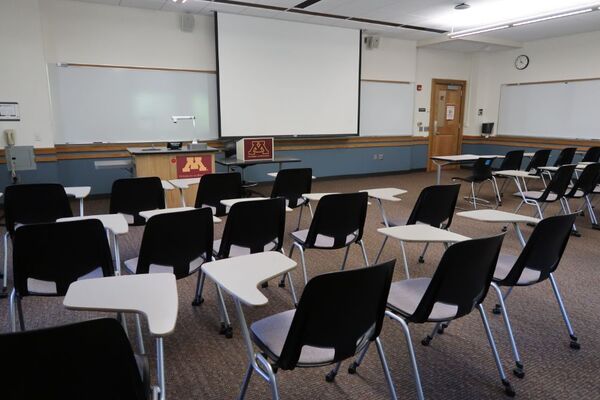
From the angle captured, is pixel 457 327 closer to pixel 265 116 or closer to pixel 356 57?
pixel 265 116

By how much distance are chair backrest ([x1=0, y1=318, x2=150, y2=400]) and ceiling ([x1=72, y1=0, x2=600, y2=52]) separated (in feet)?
20.3

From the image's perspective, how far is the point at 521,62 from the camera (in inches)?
374

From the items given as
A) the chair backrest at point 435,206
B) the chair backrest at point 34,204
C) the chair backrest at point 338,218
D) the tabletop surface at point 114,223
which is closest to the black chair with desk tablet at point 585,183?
the chair backrest at point 435,206

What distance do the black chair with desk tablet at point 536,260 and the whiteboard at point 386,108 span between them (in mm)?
6849

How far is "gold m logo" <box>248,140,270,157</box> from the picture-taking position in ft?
20.7

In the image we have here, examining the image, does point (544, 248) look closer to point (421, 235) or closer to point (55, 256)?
point (421, 235)

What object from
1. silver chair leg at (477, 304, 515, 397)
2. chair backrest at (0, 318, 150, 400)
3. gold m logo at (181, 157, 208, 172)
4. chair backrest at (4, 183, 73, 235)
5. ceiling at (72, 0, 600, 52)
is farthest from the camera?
ceiling at (72, 0, 600, 52)

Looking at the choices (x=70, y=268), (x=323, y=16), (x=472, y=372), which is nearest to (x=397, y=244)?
(x=472, y=372)

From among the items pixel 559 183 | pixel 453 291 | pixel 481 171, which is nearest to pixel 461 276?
pixel 453 291

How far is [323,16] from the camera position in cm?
723

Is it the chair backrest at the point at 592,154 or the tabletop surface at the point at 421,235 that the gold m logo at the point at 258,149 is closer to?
the tabletop surface at the point at 421,235

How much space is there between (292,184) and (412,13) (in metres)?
4.50

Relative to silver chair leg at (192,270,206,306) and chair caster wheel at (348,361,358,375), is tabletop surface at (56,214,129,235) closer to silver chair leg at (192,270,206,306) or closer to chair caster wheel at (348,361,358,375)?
silver chair leg at (192,270,206,306)

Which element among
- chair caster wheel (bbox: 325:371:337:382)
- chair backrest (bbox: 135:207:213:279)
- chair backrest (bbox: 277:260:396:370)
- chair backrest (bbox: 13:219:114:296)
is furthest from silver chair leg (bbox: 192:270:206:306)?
chair backrest (bbox: 277:260:396:370)
